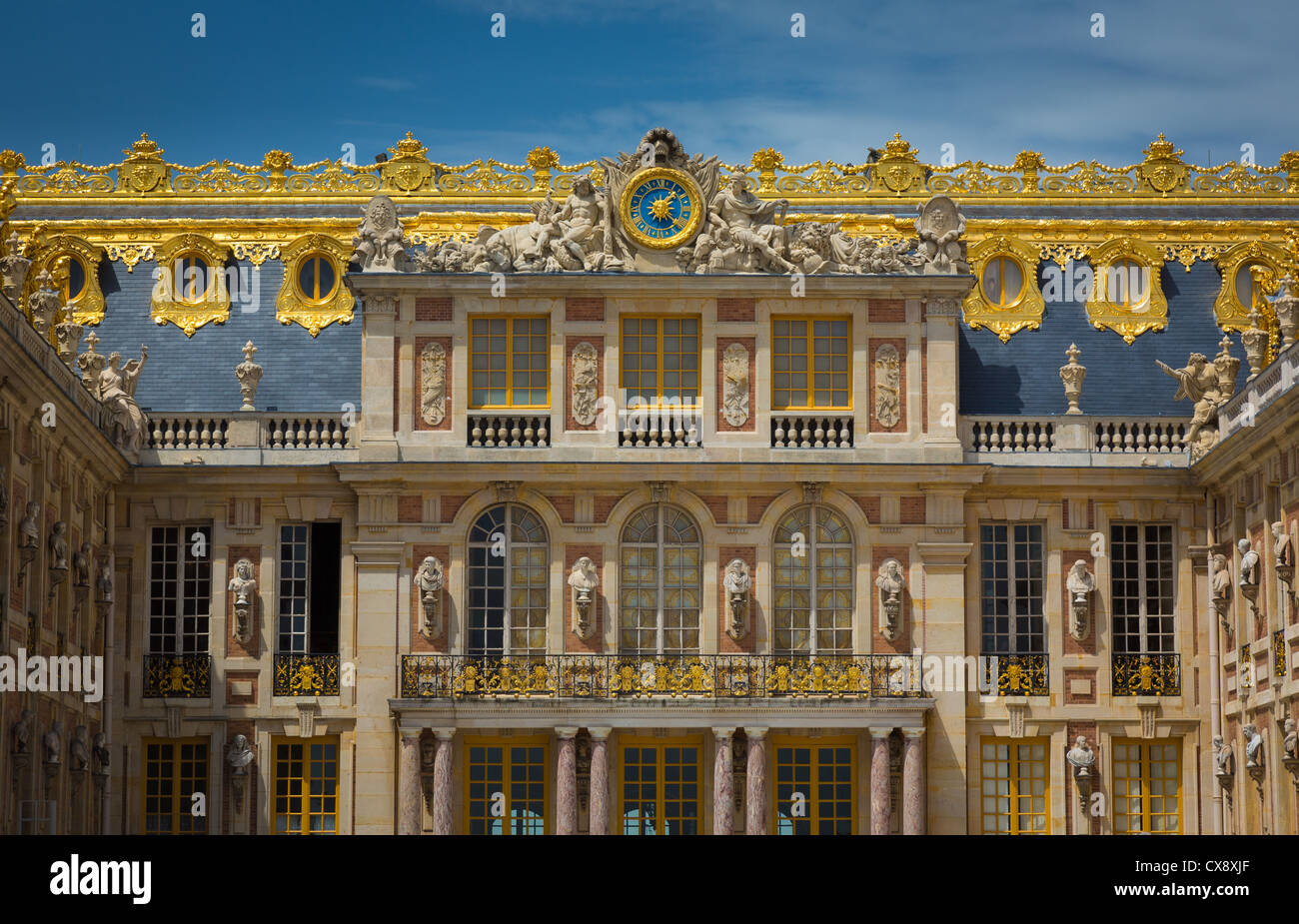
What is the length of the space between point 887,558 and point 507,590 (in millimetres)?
6301

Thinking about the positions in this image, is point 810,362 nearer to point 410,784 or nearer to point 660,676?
point 660,676

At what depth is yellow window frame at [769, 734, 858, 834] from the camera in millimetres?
41312

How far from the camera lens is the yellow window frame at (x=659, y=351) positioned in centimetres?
4259

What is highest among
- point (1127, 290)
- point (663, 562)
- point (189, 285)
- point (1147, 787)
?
point (189, 285)

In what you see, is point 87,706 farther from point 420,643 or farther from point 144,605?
point 420,643

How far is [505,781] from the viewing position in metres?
41.4

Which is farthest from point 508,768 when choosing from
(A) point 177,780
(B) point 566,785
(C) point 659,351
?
(C) point 659,351

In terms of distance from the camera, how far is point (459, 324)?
42625 mm

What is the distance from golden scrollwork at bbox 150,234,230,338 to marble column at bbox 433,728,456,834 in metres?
9.30

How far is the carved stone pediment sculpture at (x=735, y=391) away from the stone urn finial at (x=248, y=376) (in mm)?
7906

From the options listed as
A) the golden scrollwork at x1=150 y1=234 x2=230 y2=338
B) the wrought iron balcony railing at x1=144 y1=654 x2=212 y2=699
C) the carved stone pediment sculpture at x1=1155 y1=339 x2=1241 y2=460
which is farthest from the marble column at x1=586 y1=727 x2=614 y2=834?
the carved stone pediment sculpture at x1=1155 y1=339 x2=1241 y2=460

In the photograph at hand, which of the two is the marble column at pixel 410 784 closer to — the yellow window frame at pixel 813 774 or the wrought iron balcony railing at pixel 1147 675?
the yellow window frame at pixel 813 774

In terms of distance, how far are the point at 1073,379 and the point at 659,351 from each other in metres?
7.06
